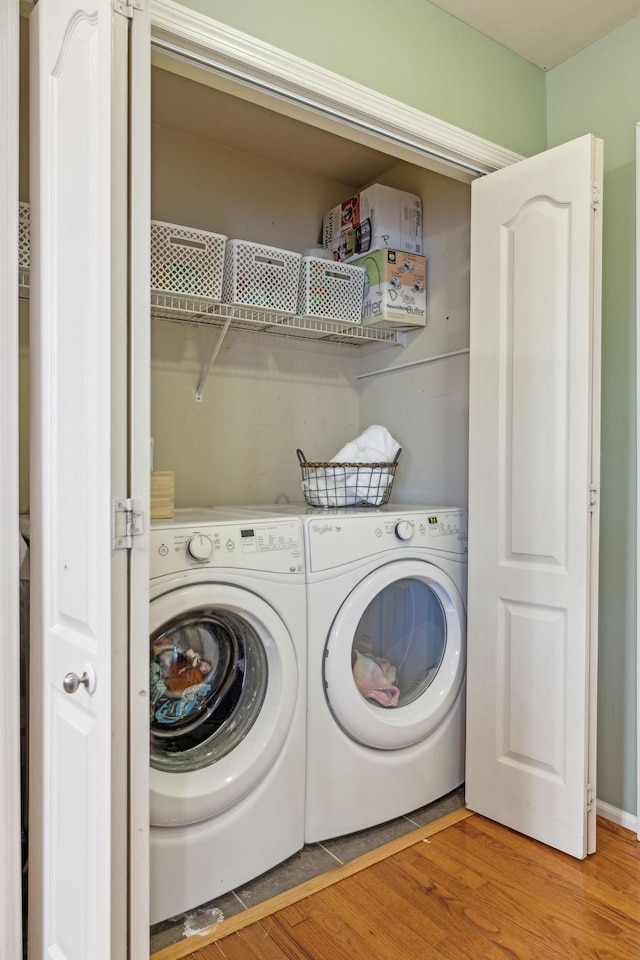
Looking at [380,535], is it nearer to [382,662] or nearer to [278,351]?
[382,662]

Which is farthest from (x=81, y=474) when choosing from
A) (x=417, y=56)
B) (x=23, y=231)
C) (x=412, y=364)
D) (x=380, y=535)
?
(x=412, y=364)

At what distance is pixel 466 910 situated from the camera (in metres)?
1.59

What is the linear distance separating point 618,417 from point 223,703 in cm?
146

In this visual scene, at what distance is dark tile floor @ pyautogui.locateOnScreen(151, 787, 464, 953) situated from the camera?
1.52m

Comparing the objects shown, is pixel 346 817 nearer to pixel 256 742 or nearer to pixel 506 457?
pixel 256 742

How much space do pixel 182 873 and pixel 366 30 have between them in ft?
7.21

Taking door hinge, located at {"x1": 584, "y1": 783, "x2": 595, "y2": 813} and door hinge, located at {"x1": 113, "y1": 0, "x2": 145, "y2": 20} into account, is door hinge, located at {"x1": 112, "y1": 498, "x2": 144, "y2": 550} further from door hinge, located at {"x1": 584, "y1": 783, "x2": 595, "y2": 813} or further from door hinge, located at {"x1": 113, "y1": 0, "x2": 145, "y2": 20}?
Result: door hinge, located at {"x1": 584, "y1": 783, "x2": 595, "y2": 813}

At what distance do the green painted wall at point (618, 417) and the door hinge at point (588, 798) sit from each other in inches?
9.4

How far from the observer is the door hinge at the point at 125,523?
104 cm

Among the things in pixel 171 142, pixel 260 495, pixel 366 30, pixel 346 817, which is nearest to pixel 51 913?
pixel 346 817

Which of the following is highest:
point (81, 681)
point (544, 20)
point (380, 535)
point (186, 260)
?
point (544, 20)

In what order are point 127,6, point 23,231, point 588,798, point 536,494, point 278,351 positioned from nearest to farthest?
point 127,6, point 23,231, point 588,798, point 536,494, point 278,351

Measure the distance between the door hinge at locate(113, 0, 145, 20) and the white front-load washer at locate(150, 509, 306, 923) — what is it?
99 centimetres
